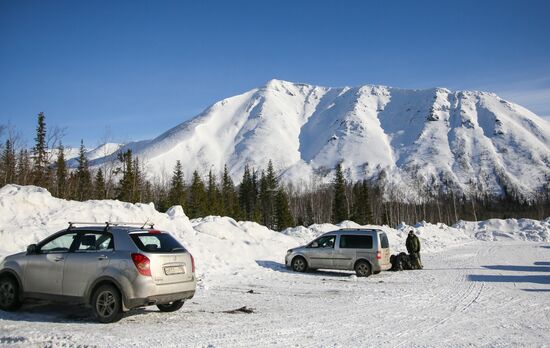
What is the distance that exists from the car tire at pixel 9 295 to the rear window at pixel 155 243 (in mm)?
2681

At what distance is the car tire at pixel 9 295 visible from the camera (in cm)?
918

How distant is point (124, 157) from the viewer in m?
59.9

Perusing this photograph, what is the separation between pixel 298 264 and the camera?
18.8 metres

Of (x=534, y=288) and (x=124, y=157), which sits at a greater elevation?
(x=124, y=157)

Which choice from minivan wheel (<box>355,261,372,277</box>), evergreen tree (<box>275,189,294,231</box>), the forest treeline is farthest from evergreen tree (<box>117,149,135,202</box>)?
minivan wheel (<box>355,261,372,277</box>)

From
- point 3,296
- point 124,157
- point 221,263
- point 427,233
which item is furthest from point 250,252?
point 124,157

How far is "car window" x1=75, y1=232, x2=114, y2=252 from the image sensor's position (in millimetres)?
8797

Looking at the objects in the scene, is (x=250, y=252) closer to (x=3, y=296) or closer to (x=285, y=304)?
(x=285, y=304)

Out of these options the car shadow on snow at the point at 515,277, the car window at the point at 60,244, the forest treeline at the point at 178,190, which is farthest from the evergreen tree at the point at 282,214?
the car window at the point at 60,244

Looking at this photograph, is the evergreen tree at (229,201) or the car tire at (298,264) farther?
the evergreen tree at (229,201)

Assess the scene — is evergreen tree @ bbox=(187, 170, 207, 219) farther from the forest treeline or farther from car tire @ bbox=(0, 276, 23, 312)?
car tire @ bbox=(0, 276, 23, 312)

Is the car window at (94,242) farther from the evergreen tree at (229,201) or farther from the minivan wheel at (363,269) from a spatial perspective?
the evergreen tree at (229,201)

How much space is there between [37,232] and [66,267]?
25.8ft

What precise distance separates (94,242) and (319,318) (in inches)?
181
